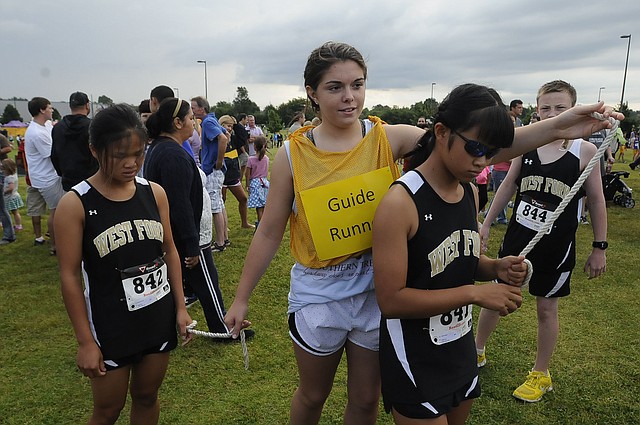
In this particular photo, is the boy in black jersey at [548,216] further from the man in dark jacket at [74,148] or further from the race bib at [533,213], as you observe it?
the man in dark jacket at [74,148]

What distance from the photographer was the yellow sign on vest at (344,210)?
185 centimetres

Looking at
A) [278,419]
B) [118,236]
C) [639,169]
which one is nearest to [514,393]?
[278,419]

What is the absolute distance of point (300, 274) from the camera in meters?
2.03

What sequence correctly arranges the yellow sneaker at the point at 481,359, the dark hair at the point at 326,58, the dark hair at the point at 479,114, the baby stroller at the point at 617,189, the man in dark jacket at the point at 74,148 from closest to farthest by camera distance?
the dark hair at the point at 479,114, the dark hair at the point at 326,58, the yellow sneaker at the point at 481,359, the man in dark jacket at the point at 74,148, the baby stroller at the point at 617,189

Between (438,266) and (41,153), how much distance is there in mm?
6430

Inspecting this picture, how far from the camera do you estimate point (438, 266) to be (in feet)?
5.32

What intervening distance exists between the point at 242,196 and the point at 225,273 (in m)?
2.20

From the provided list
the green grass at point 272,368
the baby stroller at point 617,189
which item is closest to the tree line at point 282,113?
the baby stroller at point 617,189

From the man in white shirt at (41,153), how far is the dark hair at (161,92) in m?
2.94

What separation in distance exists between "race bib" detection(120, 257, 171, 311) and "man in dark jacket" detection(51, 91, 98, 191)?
3738mm

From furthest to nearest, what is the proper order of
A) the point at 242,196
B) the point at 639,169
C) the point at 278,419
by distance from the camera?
the point at 639,169 → the point at 242,196 → the point at 278,419

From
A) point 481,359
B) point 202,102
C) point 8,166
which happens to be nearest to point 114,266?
point 481,359

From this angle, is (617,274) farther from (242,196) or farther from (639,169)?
(639,169)

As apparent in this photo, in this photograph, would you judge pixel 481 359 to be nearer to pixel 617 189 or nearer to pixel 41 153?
pixel 41 153
